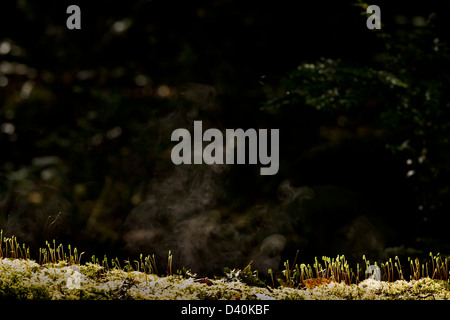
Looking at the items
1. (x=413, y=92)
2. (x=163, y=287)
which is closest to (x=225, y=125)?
(x=413, y=92)

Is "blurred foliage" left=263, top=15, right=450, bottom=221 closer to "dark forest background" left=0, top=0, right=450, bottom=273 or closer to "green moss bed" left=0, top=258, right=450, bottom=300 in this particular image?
"dark forest background" left=0, top=0, right=450, bottom=273

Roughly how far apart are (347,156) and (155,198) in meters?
1.97

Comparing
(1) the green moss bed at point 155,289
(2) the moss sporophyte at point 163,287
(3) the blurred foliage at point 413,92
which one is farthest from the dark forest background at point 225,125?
(1) the green moss bed at point 155,289

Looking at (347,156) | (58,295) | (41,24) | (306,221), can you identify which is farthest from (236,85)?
(58,295)

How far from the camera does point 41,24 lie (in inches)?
174

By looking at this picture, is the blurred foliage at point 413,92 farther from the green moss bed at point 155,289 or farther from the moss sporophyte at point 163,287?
the green moss bed at point 155,289

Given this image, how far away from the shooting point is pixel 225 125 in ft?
14.7

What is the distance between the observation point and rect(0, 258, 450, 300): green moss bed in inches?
93.2

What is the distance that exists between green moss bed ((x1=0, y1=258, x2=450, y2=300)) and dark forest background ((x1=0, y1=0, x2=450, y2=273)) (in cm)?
78

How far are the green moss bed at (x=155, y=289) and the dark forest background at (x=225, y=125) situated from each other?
0.78 metres

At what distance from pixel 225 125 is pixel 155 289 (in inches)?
91.2

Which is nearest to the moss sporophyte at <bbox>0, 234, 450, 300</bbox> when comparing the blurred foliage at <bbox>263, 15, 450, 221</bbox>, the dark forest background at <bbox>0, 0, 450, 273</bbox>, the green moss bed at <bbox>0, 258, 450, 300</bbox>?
the green moss bed at <bbox>0, 258, 450, 300</bbox>

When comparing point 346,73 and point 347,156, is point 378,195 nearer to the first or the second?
point 347,156

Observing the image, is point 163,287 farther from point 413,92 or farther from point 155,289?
point 413,92
